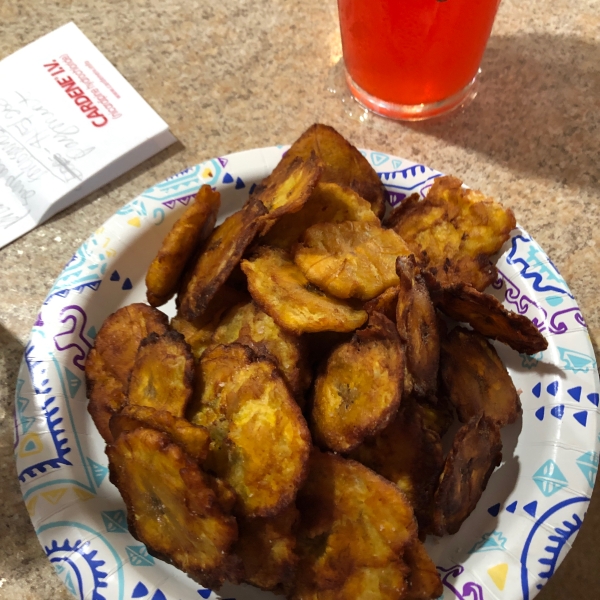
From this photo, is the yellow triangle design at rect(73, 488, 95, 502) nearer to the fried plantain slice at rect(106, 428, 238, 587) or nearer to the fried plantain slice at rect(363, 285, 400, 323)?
the fried plantain slice at rect(106, 428, 238, 587)

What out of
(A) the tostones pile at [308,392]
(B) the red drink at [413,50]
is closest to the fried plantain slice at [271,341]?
(A) the tostones pile at [308,392]

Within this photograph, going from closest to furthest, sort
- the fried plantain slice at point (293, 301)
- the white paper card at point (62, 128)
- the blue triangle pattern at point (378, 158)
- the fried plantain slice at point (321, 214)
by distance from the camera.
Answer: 1. the fried plantain slice at point (293, 301)
2. the fried plantain slice at point (321, 214)
3. the blue triangle pattern at point (378, 158)
4. the white paper card at point (62, 128)

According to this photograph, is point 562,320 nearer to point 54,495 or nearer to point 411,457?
point 411,457

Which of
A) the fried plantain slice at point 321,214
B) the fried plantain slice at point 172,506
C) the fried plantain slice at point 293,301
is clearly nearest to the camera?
the fried plantain slice at point 172,506

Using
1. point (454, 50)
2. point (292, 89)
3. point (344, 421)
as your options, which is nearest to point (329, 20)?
point (292, 89)

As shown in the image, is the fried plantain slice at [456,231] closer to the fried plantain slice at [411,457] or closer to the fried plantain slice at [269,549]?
the fried plantain slice at [411,457]
